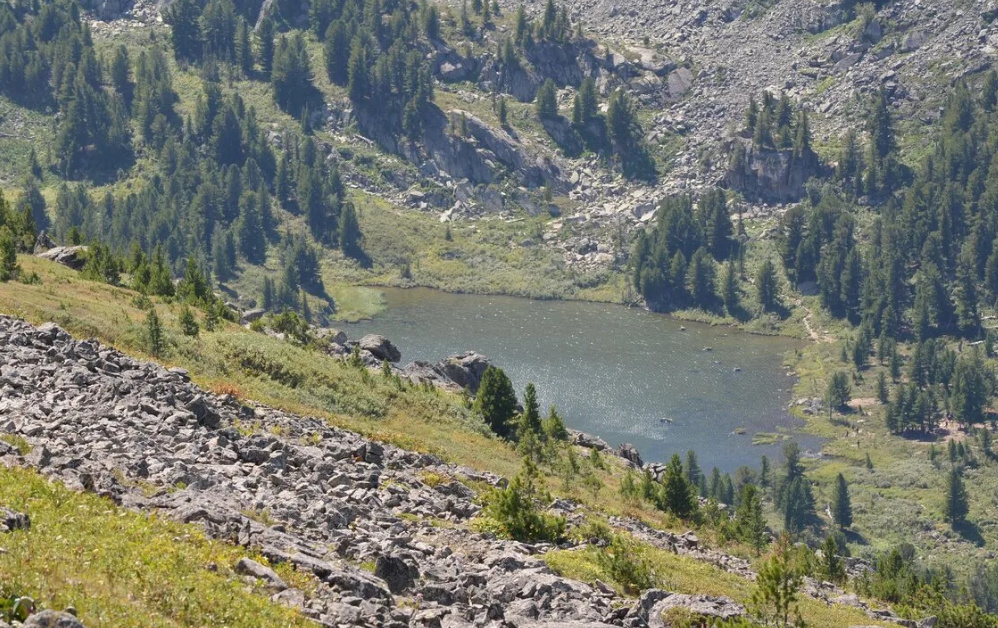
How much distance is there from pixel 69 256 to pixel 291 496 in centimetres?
7622

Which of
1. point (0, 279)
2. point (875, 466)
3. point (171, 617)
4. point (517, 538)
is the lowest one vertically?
point (875, 466)

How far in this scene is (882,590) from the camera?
182 ft

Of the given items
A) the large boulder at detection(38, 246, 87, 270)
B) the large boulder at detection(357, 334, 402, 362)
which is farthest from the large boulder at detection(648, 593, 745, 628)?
the large boulder at detection(357, 334, 402, 362)

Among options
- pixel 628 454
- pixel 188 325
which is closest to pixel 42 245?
pixel 188 325

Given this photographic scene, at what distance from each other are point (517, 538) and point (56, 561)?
62.1 feet

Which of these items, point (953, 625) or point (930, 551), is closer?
point (953, 625)

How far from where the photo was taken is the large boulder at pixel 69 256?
10200 cm

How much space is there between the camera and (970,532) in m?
163

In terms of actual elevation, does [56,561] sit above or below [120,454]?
above

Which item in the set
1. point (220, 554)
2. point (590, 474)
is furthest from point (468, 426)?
point (220, 554)

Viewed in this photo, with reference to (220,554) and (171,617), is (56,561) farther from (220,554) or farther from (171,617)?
(220,554)

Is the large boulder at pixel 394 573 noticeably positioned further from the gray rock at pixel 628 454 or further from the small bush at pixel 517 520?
the gray rock at pixel 628 454

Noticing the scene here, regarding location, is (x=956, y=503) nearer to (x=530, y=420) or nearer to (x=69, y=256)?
(x=530, y=420)

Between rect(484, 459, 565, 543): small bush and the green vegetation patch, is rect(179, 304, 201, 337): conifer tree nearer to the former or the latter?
rect(484, 459, 565, 543): small bush
